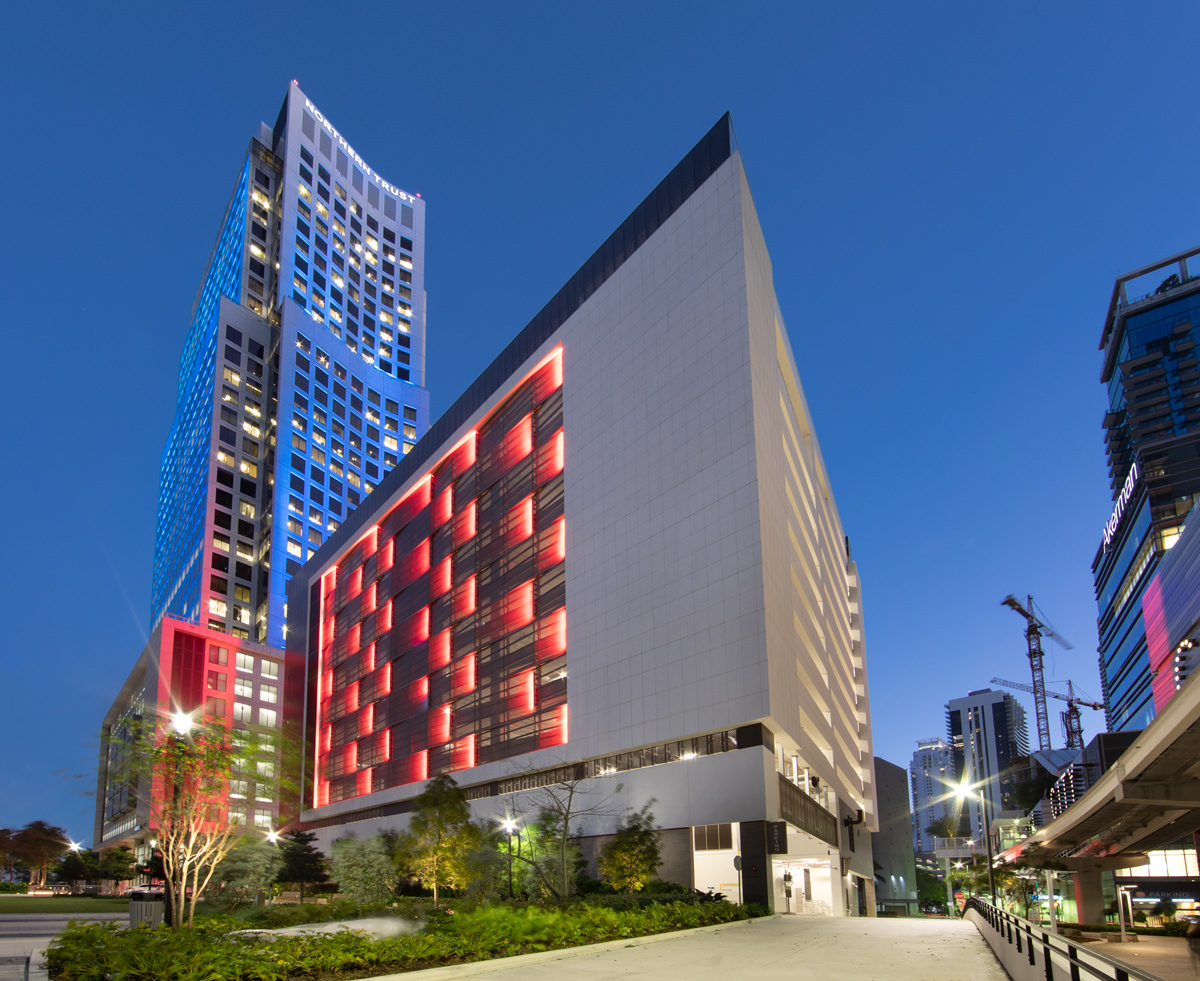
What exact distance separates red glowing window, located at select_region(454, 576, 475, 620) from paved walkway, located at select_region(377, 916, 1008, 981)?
45614mm

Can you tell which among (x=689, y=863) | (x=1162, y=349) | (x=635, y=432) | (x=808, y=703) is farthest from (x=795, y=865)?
(x=1162, y=349)

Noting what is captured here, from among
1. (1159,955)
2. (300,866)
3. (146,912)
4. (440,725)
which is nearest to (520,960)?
(146,912)

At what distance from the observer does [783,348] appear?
68.0m

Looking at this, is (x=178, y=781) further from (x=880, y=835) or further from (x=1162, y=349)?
(x=1162, y=349)

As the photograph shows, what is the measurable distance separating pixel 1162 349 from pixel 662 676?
13315 centimetres

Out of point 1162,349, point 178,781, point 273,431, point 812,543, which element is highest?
point 1162,349

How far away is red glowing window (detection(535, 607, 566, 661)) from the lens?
61.5 meters

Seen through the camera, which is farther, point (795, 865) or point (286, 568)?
point (286, 568)

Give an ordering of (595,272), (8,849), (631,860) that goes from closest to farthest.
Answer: (631,860)
(595,272)
(8,849)

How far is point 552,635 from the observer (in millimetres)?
62375

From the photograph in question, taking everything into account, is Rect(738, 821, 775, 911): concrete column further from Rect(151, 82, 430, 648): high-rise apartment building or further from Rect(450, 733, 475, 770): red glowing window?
Rect(151, 82, 430, 648): high-rise apartment building

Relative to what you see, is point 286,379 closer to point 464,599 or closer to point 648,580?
point 464,599

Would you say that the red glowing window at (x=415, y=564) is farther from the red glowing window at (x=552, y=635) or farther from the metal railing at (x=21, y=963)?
the metal railing at (x=21, y=963)

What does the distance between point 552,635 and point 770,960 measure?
42.5 metres
